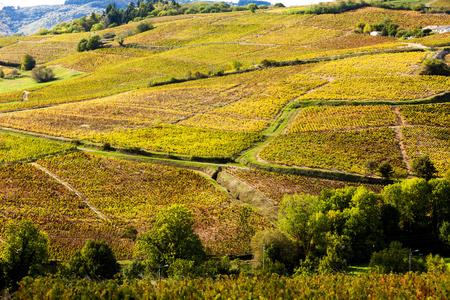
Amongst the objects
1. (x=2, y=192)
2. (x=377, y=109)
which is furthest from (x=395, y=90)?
(x=2, y=192)

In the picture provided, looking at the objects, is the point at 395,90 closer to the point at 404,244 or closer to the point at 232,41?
the point at 404,244

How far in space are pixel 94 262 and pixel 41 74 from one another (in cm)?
12725

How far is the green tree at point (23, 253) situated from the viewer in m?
35.7

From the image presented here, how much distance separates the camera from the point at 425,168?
2264 inches

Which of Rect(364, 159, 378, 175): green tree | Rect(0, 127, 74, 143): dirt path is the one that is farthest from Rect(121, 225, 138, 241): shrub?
Rect(0, 127, 74, 143): dirt path

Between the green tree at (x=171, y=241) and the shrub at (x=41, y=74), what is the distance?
410 feet

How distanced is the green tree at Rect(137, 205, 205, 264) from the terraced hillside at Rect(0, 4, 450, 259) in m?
5.61

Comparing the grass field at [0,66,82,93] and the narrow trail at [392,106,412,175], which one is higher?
the grass field at [0,66,82,93]

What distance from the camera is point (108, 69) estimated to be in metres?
148

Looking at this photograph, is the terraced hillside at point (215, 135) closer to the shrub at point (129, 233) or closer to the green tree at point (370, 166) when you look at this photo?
the shrub at point (129, 233)

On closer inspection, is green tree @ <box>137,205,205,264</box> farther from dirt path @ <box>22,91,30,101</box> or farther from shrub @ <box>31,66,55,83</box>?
shrub @ <box>31,66,55,83</box>

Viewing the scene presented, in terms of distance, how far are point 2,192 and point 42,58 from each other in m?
146

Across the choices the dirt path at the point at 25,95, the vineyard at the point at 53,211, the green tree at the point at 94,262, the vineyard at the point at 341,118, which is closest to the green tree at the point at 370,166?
the vineyard at the point at 341,118

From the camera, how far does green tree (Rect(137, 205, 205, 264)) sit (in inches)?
1518
